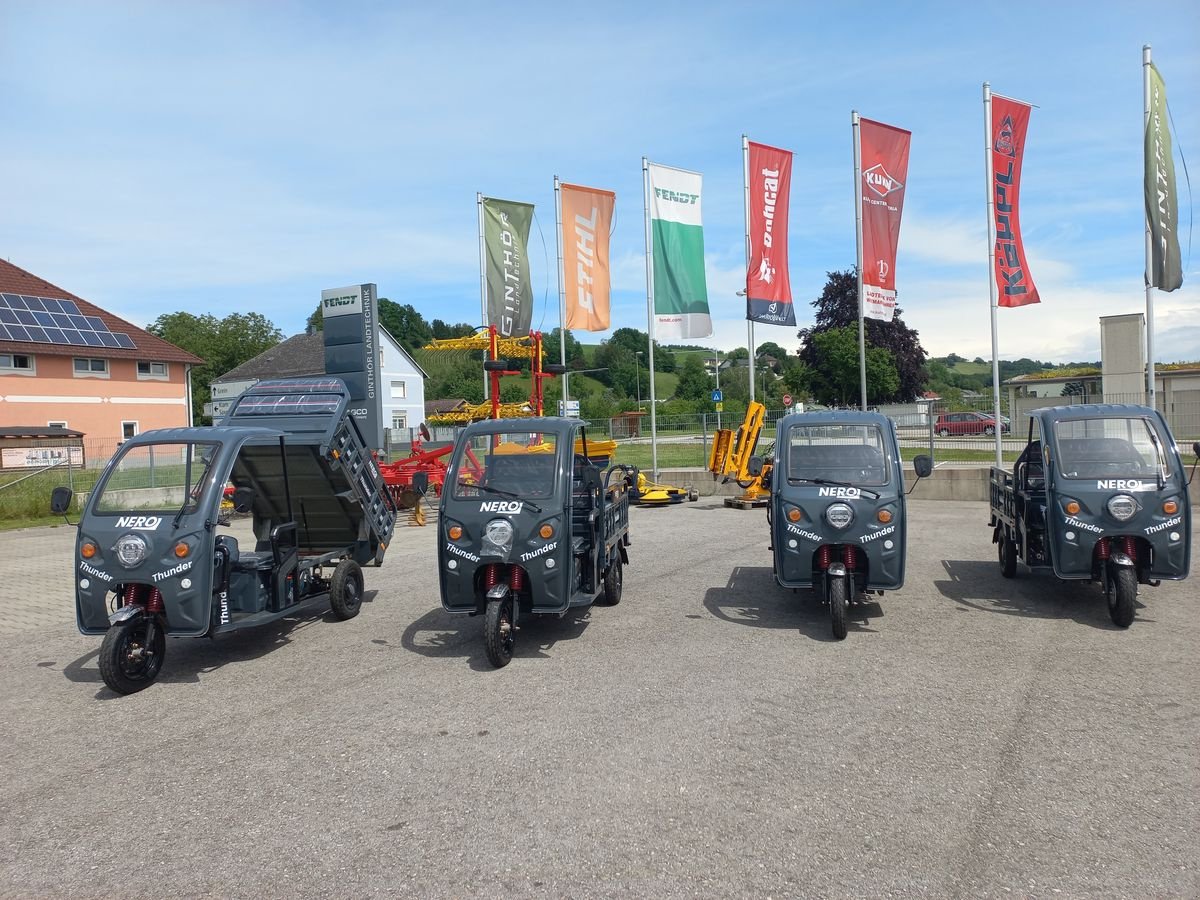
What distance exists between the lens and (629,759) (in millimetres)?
5059

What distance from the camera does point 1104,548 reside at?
26.5 ft

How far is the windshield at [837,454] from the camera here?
8445mm

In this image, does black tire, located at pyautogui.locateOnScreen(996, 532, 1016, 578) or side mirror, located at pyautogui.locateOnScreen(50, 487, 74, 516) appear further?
black tire, located at pyautogui.locateOnScreen(996, 532, 1016, 578)

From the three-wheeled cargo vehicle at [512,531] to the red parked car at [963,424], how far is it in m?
15.4

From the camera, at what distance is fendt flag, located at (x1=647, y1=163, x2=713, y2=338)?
2147 centimetres

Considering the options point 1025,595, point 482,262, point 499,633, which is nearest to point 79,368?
point 482,262

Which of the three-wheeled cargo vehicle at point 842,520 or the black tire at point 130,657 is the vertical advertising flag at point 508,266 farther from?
the black tire at point 130,657

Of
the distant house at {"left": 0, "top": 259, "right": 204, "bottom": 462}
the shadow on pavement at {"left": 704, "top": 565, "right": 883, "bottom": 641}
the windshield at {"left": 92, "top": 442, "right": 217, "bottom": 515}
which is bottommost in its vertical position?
the shadow on pavement at {"left": 704, "top": 565, "right": 883, "bottom": 641}

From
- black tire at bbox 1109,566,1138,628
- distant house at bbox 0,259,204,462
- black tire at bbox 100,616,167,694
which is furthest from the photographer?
distant house at bbox 0,259,204,462

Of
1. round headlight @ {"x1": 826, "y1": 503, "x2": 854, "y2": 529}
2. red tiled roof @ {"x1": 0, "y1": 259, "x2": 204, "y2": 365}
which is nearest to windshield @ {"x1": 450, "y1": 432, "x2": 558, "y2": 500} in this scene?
round headlight @ {"x1": 826, "y1": 503, "x2": 854, "y2": 529}

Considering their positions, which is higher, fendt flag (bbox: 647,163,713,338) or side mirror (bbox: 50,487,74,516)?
fendt flag (bbox: 647,163,713,338)

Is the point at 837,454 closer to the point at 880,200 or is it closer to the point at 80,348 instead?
the point at 880,200

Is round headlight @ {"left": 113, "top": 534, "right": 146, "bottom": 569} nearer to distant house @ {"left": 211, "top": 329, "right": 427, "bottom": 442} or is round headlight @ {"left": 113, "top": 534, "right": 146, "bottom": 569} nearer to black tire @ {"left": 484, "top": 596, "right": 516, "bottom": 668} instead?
black tire @ {"left": 484, "top": 596, "right": 516, "bottom": 668}

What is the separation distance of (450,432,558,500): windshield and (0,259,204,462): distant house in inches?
1325
